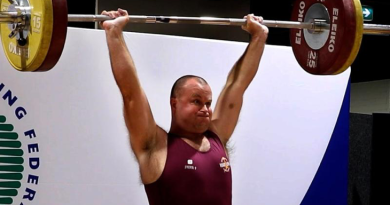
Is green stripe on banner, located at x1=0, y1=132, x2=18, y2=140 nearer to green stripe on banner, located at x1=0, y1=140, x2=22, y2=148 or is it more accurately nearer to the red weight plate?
green stripe on banner, located at x1=0, y1=140, x2=22, y2=148

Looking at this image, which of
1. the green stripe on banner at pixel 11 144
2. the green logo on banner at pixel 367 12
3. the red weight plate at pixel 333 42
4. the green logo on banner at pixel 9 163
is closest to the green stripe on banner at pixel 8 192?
the green logo on banner at pixel 9 163

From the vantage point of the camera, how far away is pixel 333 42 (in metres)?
3.52

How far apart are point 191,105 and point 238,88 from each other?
373 mm

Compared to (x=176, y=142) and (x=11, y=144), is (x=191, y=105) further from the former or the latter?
(x=11, y=144)

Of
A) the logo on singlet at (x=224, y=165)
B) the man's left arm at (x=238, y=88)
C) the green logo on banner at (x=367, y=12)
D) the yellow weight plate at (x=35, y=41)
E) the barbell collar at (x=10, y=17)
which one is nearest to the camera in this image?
the yellow weight plate at (x=35, y=41)

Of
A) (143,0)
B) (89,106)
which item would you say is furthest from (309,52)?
(143,0)

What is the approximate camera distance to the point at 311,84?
5.07m

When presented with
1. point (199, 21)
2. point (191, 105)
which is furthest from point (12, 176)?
point (199, 21)

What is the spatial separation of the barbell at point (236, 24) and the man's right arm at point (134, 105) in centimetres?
10

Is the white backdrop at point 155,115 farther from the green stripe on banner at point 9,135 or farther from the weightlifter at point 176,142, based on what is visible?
the weightlifter at point 176,142

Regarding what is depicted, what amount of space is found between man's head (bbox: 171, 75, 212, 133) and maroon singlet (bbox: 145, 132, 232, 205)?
0.12 m

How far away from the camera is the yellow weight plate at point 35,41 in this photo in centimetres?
289

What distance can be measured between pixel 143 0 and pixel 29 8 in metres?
4.01

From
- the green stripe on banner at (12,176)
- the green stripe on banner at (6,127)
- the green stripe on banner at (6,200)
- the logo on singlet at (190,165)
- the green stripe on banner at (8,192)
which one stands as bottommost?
the green stripe on banner at (6,200)
